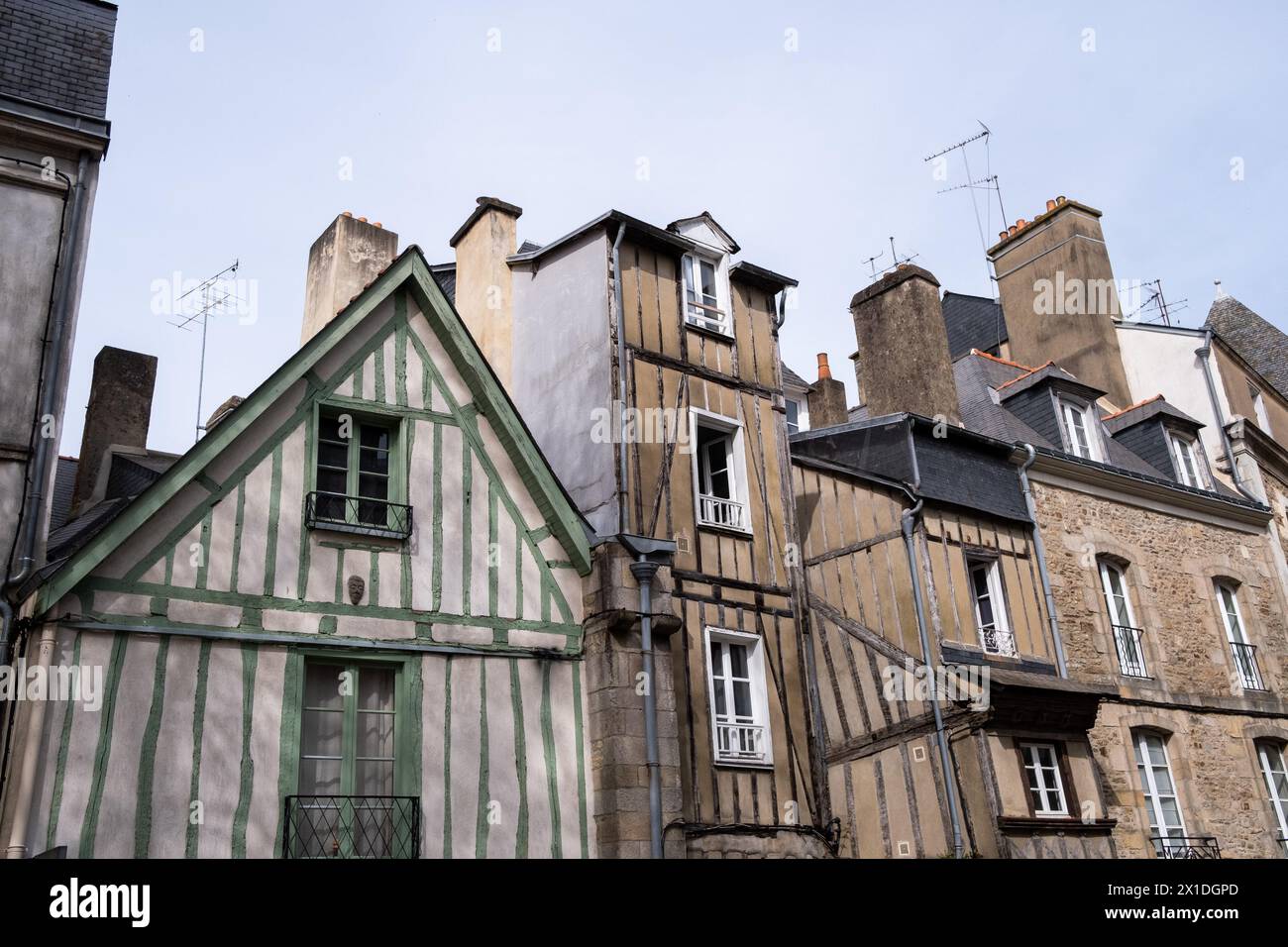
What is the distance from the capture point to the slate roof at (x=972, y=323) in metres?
20.2

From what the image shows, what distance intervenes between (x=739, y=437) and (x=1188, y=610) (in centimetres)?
655

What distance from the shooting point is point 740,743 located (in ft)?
32.4

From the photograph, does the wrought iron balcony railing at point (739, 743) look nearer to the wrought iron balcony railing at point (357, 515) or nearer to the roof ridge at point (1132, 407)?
the wrought iron balcony railing at point (357, 515)

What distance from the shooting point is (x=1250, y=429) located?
16.6m

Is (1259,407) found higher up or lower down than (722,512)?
higher up

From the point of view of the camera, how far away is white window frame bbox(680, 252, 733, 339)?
11.6 m

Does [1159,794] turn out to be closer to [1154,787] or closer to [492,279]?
[1154,787]

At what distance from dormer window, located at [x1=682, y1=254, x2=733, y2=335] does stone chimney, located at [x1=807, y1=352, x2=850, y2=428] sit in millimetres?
7377

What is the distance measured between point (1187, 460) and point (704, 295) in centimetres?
800

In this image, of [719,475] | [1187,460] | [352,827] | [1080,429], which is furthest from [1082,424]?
[352,827]

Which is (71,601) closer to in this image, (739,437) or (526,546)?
(526,546)

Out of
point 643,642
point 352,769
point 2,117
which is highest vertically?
point 2,117

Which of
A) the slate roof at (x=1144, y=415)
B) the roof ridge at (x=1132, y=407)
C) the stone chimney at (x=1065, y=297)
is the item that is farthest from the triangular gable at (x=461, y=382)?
the stone chimney at (x=1065, y=297)
